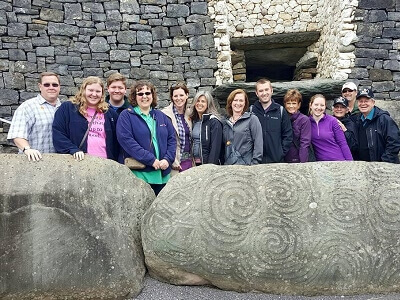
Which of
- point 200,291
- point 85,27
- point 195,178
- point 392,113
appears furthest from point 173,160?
point 85,27

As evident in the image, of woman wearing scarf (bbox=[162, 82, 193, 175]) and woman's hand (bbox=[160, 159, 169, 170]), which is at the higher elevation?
woman wearing scarf (bbox=[162, 82, 193, 175])

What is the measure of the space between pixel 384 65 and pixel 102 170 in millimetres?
6167

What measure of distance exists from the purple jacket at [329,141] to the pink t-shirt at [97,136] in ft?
7.00

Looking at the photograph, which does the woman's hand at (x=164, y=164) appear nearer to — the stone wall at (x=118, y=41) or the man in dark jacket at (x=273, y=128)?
the man in dark jacket at (x=273, y=128)

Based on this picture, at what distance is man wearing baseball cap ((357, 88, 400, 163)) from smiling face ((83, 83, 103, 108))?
275 cm

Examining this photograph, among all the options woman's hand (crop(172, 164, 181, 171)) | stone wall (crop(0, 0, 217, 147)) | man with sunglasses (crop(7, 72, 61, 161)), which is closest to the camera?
man with sunglasses (crop(7, 72, 61, 161))

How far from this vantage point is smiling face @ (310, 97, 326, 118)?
394 centimetres

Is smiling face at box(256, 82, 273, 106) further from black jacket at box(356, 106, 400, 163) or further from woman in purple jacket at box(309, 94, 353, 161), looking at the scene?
black jacket at box(356, 106, 400, 163)

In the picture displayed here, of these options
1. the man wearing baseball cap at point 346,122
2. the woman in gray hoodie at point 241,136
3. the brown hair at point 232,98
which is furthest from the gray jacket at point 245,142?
the man wearing baseball cap at point 346,122

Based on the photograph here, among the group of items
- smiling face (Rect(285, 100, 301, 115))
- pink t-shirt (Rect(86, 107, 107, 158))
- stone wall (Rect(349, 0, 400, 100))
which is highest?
stone wall (Rect(349, 0, 400, 100))

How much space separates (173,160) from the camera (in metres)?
3.56

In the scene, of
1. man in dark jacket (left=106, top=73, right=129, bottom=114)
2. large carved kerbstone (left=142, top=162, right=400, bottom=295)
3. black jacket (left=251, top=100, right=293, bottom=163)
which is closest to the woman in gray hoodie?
black jacket (left=251, top=100, right=293, bottom=163)

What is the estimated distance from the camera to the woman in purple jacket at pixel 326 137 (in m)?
3.90

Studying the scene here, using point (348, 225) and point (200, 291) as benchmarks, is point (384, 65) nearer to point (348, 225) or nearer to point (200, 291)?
point (348, 225)
